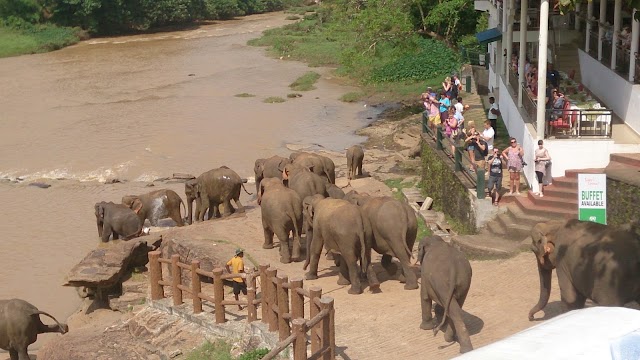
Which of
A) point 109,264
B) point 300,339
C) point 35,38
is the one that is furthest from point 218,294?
point 35,38

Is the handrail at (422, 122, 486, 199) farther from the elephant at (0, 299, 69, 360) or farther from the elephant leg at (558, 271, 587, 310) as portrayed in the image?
the elephant at (0, 299, 69, 360)

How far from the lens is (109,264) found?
16875mm

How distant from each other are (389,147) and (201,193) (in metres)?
9.27

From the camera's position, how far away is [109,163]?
28.8 metres

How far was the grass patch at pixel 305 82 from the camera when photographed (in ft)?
131

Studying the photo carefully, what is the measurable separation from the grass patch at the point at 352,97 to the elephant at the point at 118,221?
1848cm

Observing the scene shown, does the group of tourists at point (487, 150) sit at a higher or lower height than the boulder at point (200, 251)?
higher

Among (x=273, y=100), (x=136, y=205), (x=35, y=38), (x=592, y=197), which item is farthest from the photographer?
(x=35, y=38)

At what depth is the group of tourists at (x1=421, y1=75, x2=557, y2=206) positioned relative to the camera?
16.4 m

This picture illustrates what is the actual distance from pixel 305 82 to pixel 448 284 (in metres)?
30.1

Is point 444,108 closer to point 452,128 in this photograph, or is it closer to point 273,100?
point 452,128

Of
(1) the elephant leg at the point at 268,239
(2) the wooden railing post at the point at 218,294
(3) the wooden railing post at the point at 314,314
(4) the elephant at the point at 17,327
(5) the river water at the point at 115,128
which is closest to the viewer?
(3) the wooden railing post at the point at 314,314

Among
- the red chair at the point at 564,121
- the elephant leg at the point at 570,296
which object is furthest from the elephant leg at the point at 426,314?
the red chair at the point at 564,121

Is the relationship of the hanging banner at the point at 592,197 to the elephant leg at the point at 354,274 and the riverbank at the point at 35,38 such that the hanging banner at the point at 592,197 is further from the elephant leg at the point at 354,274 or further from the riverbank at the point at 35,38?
the riverbank at the point at 35,38
